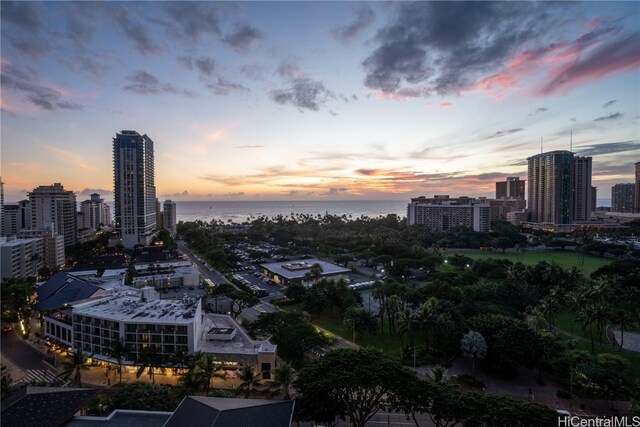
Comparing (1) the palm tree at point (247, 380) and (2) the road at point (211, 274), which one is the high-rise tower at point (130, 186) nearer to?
(2) the road at point (211, 274)

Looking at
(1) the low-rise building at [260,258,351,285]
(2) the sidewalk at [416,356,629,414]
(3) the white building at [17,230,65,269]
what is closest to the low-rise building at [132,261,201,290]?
(1) the low-rise building at [260,258,351,285]

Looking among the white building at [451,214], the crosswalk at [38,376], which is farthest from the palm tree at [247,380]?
the white building at [451,214]

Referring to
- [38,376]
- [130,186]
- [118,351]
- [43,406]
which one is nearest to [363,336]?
[118,351]

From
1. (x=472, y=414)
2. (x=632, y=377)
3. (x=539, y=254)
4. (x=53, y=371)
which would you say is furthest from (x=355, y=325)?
(x=539, y=254)

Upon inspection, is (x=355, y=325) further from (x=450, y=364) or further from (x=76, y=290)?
(x=76, y=290)

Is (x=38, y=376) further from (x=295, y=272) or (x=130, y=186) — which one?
(x=130, y=186)

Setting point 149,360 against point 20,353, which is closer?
point 149,360

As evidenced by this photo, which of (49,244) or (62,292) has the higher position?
(49,244)
